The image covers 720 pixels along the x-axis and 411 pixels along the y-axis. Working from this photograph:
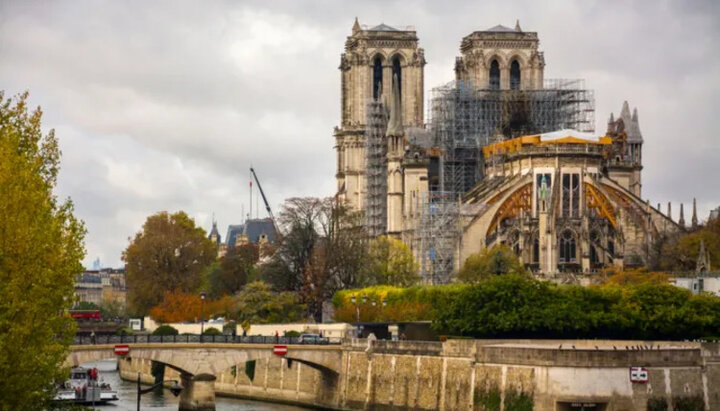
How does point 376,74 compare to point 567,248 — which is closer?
point 567,248

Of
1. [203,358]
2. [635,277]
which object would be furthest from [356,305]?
[203,358]

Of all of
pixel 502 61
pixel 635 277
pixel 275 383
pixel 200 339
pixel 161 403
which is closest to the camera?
pixel 200 339

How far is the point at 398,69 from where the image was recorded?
448ft

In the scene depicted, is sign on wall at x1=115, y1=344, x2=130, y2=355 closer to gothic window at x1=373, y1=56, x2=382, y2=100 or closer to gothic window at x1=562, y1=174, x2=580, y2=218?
gothic window at x1=562, y1=174, x2=580, y2=218

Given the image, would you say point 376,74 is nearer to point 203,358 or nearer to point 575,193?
point 575,193

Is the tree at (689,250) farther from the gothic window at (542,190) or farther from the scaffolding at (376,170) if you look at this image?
the scaffolding at (376,170)

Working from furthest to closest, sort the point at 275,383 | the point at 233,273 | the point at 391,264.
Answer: the point at 233,273
the point at 391,264
the point at 275,383

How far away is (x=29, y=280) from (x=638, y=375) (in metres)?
26.4

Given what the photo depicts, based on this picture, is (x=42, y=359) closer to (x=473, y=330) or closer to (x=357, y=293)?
(x=473, y=330)

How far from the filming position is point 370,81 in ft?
443

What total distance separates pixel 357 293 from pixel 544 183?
22.1m

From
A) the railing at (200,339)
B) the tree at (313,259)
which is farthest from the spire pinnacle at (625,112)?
the railing at (200,339)

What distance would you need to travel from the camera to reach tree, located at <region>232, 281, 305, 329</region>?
300ft

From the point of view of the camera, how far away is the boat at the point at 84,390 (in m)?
70.1
